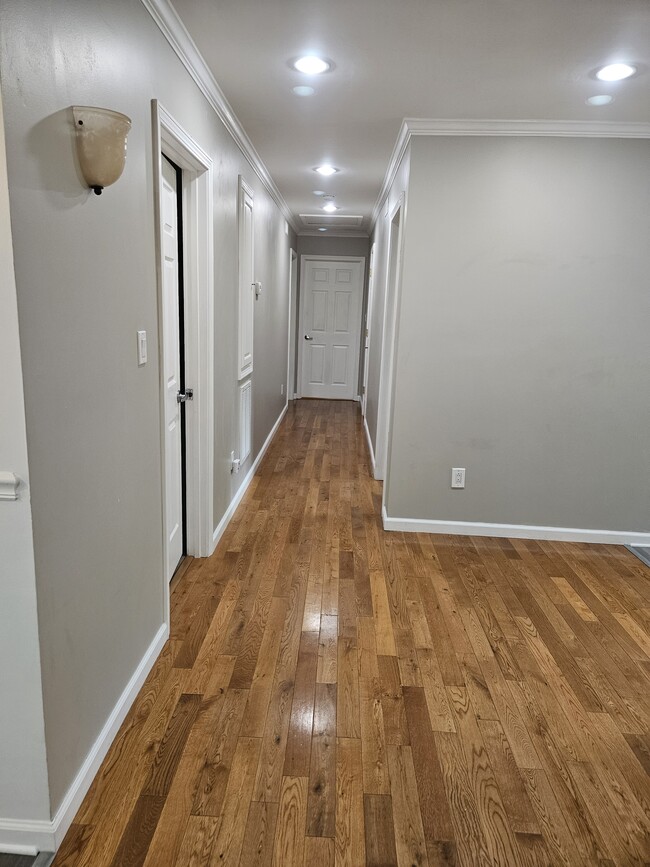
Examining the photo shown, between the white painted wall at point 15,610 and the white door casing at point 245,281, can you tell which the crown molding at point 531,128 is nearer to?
the white door casing at point 245,281

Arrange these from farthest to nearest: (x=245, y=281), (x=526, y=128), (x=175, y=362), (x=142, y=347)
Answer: (x=245, y=281) < (x=526, y=128) < (x=175, y=362) < (x=142, y=347)

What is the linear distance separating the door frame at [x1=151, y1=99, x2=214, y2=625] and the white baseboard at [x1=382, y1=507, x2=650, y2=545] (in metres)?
1.23

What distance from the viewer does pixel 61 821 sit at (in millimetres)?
1521

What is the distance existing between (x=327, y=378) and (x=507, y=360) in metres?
5.29

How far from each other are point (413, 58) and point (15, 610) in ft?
7.83

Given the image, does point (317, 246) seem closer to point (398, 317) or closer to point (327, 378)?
point (327, 378)

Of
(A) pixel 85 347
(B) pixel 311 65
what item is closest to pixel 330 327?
(B) pixel 311 65

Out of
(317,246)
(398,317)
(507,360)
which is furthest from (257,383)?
(317,246)

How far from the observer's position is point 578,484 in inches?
143

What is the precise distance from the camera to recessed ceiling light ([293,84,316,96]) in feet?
8.84

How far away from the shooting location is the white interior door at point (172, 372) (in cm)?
263

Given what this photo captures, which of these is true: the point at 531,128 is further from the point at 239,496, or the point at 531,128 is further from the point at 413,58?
the point at 239,496

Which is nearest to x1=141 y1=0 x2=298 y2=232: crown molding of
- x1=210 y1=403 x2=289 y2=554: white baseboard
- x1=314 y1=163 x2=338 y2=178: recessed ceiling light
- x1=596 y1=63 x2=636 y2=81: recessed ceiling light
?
x1=314 y1=163 x2=338 y2=178: recessed ceiling light

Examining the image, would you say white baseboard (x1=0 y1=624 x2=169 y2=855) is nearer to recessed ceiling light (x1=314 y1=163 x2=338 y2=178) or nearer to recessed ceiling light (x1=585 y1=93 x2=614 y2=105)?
recessed ceiling light (x1=585 y1=93 x2=614 y2=105)
